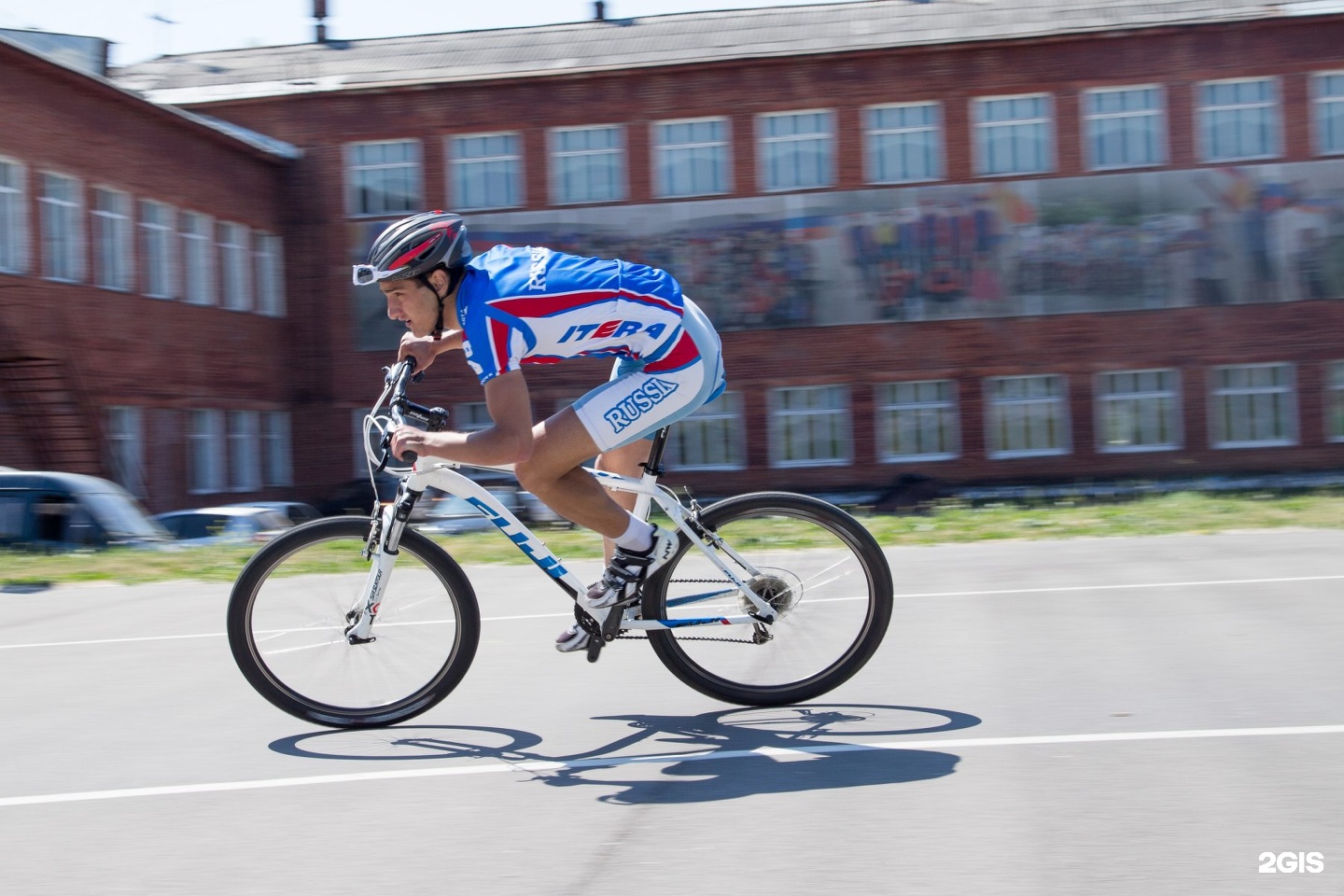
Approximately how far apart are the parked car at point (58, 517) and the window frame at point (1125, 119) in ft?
80.0

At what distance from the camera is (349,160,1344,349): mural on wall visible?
32188 mm

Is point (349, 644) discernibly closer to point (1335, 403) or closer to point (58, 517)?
point (58, 517)

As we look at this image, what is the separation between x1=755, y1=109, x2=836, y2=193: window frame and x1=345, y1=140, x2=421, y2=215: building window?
25.4ft

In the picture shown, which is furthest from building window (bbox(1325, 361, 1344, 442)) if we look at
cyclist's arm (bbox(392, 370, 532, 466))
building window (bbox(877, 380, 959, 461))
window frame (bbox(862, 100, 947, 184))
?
cyclist's arm (bbox(392, 370, 532, 466))

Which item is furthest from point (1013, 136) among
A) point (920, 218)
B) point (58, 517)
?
point (58, 517)

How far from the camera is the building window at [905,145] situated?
3312 centimetres

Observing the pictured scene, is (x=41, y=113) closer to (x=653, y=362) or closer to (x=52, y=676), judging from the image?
(x=52, y=676)

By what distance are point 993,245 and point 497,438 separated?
2910 cm

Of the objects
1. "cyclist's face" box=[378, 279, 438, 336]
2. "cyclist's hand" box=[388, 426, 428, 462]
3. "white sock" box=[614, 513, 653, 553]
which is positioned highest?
"cyclist's face" box=[378, 279, 438, 336]

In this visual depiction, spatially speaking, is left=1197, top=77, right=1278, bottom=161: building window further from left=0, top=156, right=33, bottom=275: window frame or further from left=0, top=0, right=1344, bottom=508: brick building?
left=0, top=156, right=33, bottom=275: window frame

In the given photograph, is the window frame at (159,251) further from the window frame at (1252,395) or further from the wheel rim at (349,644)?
the wheel rim at (349,644)

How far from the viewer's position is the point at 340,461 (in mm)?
35031

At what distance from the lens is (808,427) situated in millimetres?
34156

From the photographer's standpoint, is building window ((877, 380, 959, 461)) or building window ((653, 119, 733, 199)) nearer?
building window ((653, 119, 733, 199))
